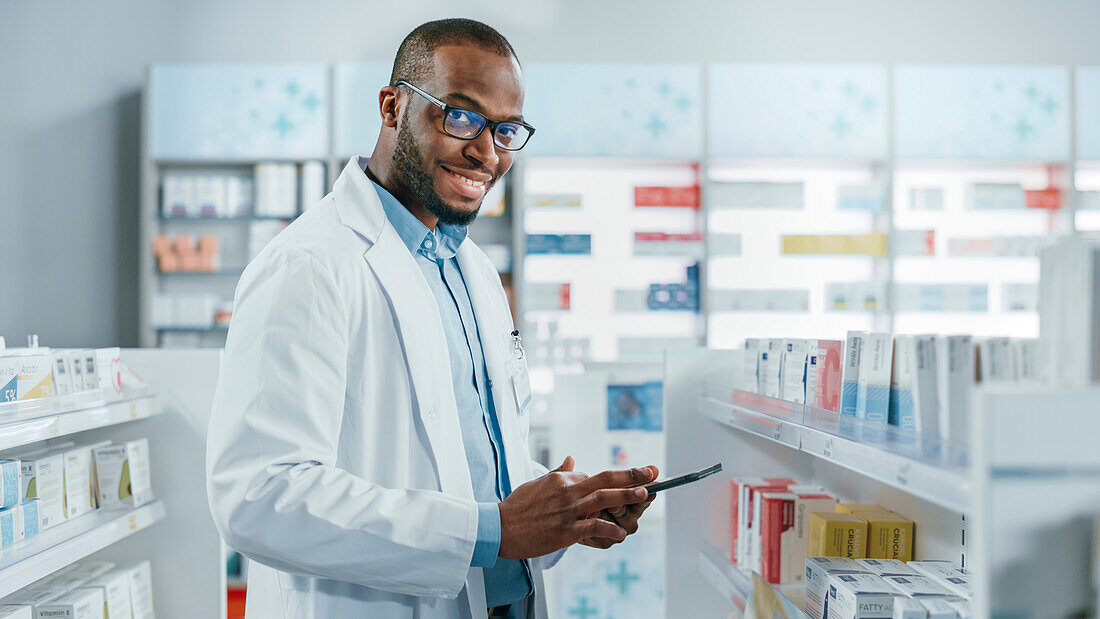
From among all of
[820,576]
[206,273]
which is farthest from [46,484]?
[206,273]

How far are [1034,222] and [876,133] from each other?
118 centimetres

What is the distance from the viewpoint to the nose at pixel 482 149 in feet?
4.78

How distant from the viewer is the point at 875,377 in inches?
54.4

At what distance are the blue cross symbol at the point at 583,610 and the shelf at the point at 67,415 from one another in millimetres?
2220

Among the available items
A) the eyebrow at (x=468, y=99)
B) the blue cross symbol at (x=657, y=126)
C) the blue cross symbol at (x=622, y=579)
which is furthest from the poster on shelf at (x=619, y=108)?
the eyebrow at (x=468, y=99)

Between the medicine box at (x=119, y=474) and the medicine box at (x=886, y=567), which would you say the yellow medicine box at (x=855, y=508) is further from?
the medicine box at (x=119, y=474)

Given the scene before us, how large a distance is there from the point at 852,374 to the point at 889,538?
474mm

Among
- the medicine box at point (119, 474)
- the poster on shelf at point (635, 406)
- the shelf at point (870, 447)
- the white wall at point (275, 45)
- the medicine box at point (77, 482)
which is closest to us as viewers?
the shelf at point (870, 447)

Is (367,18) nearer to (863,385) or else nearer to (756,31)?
(756,31)

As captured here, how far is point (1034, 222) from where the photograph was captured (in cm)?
493

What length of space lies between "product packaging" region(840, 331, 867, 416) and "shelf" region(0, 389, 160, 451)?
1783 millimetres

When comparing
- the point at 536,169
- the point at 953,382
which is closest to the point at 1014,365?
the point at 953,382

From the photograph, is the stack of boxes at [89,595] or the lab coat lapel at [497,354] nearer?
the lab coat lapel at [497,354]

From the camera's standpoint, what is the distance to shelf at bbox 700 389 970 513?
1003mm
